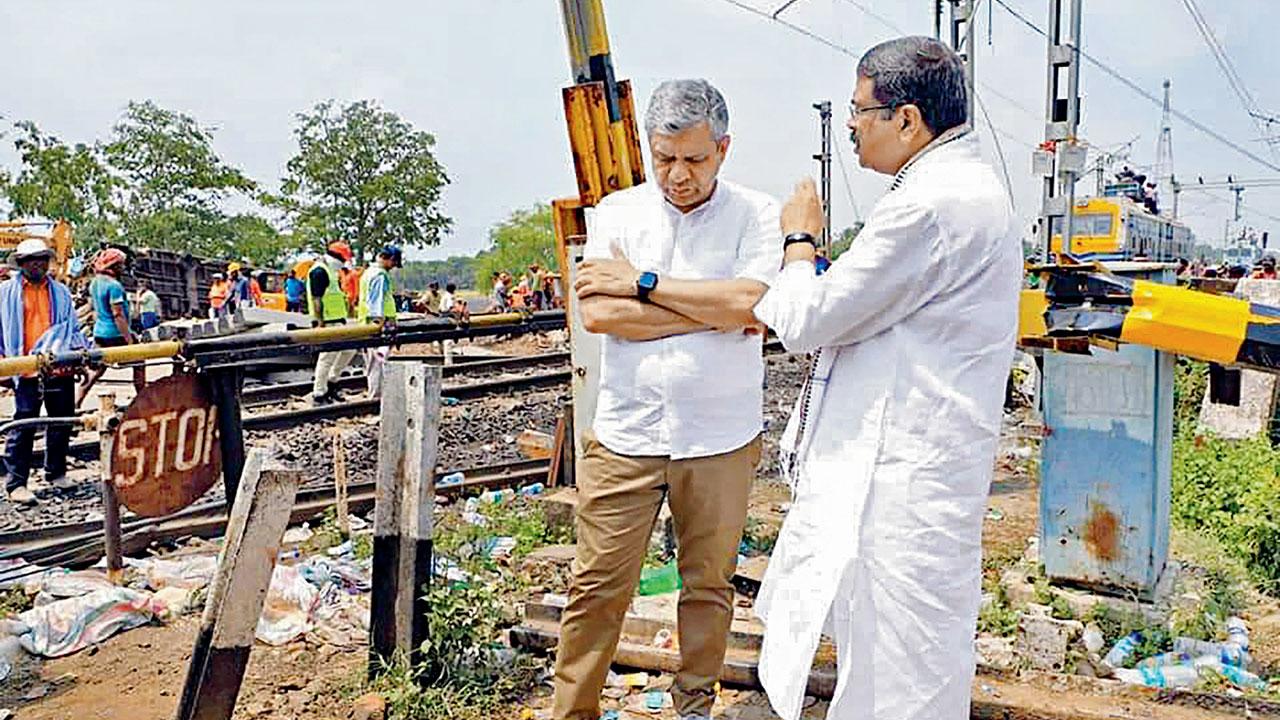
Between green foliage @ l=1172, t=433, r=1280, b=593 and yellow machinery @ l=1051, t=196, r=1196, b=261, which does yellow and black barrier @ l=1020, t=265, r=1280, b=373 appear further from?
yellow machinery @ l=1051, t=196, r=1196, b=261

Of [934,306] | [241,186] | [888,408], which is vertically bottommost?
[888,408]

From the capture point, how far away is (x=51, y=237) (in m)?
16.3

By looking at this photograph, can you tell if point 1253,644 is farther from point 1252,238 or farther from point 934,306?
point 1252,238

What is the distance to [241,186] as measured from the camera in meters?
41.5

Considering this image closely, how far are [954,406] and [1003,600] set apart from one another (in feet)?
9.01

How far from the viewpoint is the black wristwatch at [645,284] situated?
2.73m

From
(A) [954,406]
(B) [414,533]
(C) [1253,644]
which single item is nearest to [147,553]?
(B) [414,533]

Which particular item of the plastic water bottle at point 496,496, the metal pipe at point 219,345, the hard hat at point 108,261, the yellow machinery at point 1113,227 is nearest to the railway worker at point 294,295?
the hard hat at point 108,261

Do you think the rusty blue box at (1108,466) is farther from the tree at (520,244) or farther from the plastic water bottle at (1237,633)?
the tree at (520,244)

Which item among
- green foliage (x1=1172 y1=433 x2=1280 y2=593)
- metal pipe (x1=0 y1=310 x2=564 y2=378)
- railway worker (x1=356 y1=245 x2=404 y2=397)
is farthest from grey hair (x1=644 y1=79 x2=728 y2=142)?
railway worker (x1=356 y1=245 x2=404 y2=397)

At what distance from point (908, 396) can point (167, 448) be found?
3.36 meters

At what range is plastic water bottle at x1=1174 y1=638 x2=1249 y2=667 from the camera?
3.83 m

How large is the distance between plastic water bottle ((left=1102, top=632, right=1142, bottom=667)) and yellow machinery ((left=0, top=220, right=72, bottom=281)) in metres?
14.6

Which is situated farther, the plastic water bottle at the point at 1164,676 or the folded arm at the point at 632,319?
the plastic water bottle at the point at 1164,676
